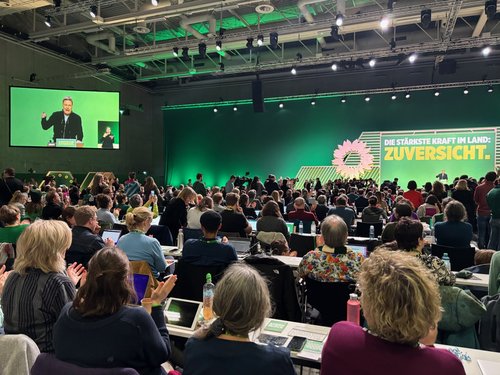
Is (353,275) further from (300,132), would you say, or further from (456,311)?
(300,132)

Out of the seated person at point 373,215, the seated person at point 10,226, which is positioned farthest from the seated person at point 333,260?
the seated person at point 373,215

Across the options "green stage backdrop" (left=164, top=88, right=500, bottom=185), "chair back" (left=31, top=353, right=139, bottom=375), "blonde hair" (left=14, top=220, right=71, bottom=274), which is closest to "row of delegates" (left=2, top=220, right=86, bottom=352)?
"blonde hair" (left=14, top=220, right=71, bottom=274)

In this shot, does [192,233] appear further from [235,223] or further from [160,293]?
[160,293]

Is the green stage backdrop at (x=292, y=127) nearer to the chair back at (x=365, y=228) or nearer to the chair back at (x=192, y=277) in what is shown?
the chair back at (x=365, y=228)

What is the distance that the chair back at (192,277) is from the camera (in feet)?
10.4

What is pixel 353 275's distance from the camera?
286 centimetres

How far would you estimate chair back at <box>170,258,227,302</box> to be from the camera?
3178 mm

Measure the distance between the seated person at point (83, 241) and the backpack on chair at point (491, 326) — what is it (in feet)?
9.78

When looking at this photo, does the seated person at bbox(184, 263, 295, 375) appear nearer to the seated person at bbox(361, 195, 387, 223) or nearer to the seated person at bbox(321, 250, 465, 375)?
the seated person at bbox(321, 250, 465, 375)

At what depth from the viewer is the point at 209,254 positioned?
3225 mm

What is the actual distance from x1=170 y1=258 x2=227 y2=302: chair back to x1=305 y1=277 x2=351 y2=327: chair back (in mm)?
765

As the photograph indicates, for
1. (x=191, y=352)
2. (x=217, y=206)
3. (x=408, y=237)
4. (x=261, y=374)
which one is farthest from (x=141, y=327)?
(x=217, y=206)

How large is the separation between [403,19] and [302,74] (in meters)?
6.28

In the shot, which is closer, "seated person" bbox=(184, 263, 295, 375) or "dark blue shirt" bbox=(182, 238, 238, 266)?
"seated person" bbox=(184, 263, 295, 375)
